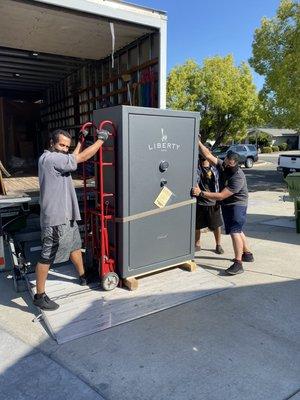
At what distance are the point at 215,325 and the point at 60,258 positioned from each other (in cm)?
175

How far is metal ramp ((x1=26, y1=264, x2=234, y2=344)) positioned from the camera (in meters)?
3.73

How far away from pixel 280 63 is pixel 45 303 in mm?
13175

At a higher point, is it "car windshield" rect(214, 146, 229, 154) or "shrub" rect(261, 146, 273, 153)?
"car windshield" rect(214, 146, 229, 154)

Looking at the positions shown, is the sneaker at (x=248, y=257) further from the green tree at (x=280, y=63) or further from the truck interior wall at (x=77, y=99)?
the green tree at (x=280, y=63)

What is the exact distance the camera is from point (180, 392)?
279 centimetres

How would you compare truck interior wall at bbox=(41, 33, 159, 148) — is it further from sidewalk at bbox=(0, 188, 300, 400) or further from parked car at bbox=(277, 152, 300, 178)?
parked car at bbox=(277, 152, 300, 178)

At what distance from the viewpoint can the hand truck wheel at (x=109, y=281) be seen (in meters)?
4.34

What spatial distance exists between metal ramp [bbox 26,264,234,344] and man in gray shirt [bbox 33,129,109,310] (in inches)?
10.8

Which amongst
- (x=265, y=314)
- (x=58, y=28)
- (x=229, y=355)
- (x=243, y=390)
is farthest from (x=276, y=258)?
(x=58, y=28)

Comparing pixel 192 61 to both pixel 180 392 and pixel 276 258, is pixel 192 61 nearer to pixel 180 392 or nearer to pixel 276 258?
pixel 276 258

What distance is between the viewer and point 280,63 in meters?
14.1

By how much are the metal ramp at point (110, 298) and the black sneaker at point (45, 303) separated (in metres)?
0.05

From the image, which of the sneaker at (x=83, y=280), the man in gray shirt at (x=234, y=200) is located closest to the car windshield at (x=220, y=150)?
the man in gray shirt at (x=234, y=200)

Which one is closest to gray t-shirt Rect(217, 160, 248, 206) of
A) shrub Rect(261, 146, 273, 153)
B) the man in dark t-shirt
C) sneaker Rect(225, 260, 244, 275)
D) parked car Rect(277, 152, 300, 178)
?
the man in dark t-shirt
